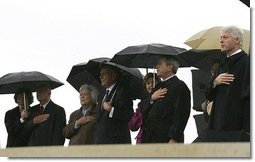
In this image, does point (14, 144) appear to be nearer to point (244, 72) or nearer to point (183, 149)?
point (183, 149)

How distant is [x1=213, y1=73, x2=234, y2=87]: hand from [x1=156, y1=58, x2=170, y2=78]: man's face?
70cm

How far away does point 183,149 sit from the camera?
809cm

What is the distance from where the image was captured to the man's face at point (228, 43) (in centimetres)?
772

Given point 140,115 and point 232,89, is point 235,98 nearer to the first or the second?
point 232,89

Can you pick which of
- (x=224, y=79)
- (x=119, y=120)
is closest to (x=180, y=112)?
(x=224, y=79)

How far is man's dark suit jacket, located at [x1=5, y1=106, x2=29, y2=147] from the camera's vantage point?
10.00 metres

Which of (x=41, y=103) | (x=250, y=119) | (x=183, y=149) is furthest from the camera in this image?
(x=41, y=103)

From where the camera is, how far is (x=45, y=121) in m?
9.87

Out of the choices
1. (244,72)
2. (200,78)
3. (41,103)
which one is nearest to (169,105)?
(200,78)

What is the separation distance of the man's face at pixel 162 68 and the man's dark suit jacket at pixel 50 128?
1.66 meters

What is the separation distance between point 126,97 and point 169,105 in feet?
2.21

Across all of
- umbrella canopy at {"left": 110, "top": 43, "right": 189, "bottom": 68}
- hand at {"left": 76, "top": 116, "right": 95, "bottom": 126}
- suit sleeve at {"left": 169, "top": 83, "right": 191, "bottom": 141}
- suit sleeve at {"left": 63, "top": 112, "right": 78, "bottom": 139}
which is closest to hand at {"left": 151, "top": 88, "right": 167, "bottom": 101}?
suit sleeve at {"left": 169, "top": 83, "right": 191, "bottom": 141}

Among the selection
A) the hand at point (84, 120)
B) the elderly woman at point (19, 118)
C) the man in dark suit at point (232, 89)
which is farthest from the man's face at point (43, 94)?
the man in dark suit at point (232, 89)

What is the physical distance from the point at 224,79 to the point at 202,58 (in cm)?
48
